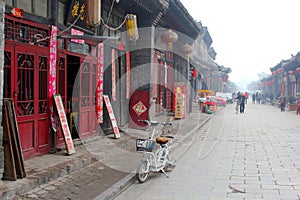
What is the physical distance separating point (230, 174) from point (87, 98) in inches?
170

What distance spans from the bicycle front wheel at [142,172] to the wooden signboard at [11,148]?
1931 mm

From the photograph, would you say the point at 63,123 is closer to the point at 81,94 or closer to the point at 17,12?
the point at 81,94

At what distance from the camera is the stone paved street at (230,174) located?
603 centimetres

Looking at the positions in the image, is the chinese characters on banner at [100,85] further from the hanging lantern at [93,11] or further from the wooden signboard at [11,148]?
the wooden signboard at [11,148]

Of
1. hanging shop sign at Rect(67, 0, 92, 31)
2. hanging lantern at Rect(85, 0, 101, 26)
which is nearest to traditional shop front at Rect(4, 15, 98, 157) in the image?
A: hanging shop sign at Rect(67, 0, 92, 31)

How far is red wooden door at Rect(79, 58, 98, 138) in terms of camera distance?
955cm

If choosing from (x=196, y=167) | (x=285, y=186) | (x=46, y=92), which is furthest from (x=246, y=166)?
(x=46, y=92)

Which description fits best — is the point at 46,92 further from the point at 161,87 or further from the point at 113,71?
the point at 161,87

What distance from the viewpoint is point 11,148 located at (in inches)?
226

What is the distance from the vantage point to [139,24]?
42.9 ft

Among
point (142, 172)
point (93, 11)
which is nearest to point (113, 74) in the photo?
point (93, 11)

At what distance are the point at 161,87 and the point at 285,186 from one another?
1284cm

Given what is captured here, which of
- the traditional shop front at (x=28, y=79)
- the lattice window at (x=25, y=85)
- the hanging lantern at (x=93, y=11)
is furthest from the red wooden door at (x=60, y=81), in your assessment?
the hanging lantern at (x=93, y=11)

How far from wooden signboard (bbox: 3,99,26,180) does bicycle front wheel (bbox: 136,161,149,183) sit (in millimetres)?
1931
